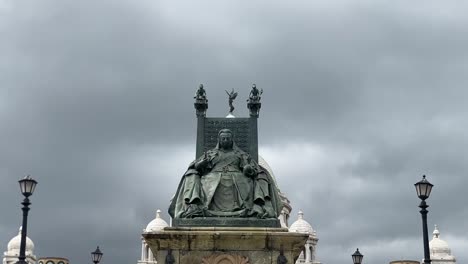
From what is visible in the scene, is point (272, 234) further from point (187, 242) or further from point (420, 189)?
point (420, 189)

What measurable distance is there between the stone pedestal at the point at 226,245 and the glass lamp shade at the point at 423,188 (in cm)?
598

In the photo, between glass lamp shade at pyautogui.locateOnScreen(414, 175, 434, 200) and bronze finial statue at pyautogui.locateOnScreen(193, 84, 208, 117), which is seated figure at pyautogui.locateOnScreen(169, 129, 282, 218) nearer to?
bronze finial statue at pyautogui.locateOnScreen(193, 84, 208, 117)

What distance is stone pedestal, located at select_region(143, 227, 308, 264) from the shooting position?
20.1m

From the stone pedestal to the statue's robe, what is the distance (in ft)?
2.73

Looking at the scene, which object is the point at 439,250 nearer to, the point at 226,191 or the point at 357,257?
the point at 357,257

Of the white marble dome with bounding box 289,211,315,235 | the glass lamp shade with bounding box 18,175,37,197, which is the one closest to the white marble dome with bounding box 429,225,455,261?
the white marble dome with bounding box 289,211,315,235

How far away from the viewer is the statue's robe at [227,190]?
69.3ft

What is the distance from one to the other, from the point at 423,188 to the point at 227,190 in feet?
20.9

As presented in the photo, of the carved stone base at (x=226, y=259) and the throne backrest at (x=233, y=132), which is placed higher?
the throne backrest at (x=233, y=132)

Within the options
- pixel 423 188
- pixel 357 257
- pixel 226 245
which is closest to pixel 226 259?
pixel 226 245

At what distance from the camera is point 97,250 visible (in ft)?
108

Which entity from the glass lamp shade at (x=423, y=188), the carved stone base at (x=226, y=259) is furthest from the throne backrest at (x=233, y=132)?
the glass lamp shade at (x=423, y=188)

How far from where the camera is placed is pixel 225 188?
21484mm

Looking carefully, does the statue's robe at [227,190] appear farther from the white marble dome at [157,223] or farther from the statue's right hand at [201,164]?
the white marble dome at [157,223]
